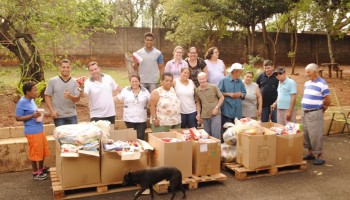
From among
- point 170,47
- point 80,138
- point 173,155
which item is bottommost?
point 173,155

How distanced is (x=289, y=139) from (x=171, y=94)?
1.97 metres

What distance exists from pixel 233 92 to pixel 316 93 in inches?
53.4

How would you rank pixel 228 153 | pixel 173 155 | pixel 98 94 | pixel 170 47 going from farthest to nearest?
pixel 170 47
pixel 228 153
pixel 98 94
pixel 173 155

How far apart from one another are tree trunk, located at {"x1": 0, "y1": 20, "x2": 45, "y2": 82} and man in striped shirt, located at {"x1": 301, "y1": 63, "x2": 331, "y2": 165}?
223 inches

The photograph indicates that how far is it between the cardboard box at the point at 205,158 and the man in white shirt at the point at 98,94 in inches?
56.8

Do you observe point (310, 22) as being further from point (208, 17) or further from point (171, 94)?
point (171, 94)

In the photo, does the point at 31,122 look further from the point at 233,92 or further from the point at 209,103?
the point at 233,92

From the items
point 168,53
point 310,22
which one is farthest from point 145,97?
point 168,53

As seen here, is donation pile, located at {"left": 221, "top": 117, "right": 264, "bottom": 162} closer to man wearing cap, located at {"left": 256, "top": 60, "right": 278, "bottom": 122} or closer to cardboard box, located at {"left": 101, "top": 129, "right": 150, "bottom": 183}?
man wearing cap, located at {"left": 256, "top": 60, "right": 278, "bottom": 122}

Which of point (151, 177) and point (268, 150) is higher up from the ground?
point (268, 150)

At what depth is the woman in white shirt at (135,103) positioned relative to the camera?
547 cm

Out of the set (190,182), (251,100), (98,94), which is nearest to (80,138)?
(98,94)

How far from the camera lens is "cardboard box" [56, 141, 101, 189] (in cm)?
450

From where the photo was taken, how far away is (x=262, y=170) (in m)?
5.53
